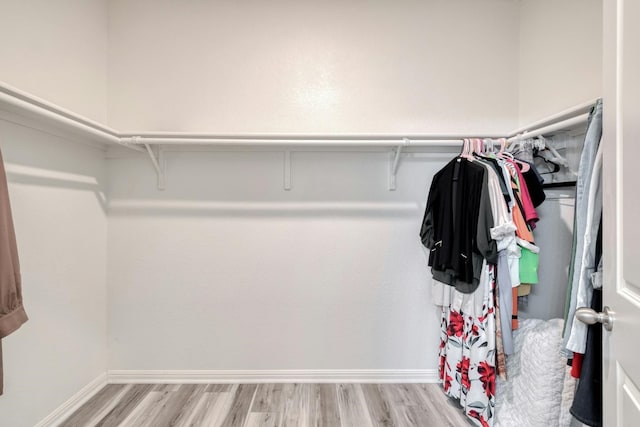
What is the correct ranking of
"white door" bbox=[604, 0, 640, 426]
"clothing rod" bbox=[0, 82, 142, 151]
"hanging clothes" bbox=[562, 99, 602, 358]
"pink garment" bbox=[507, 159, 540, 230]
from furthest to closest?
"pink garment" bbox=[507, 159, 540, 230], "clothing rod" bbox=[0, 82, 142, 151], "hanging clothes" bbox=[562, 99, 602, 358], "white door" bbox=[604, 0, 640, 426]

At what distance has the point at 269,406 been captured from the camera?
174cm

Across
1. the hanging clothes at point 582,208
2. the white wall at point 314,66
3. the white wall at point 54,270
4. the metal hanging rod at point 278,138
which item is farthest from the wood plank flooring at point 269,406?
the white wall at point 314,66

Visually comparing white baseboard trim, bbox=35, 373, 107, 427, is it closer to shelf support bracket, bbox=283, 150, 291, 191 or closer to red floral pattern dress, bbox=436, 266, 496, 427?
shelf support bracket, bbox=283, 150, 291, 191

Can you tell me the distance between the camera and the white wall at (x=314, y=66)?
1.96 meters

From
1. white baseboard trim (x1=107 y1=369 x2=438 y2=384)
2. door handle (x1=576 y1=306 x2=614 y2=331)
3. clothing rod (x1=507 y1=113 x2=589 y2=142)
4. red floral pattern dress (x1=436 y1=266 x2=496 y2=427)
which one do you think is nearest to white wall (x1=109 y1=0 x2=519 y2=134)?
clothing rod (x1=507 y1=113 x2=589 y2=142)

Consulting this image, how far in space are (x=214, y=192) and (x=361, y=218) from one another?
102 cm

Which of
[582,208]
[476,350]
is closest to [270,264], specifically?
[476,350]

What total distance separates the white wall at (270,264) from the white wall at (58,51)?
0.47 metres

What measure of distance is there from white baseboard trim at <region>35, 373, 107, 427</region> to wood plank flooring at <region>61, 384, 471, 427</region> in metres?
0.03

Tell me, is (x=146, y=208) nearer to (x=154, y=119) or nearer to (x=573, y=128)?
(x=154, y=119)

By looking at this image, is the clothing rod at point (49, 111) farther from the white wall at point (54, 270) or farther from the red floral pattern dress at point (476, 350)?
the red floral pattern dress at point (476, 350)

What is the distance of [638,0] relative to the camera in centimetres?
63

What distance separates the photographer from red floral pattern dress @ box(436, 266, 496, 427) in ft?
5.01

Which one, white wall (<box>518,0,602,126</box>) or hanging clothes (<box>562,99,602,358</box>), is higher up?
white wall (<box>518,0,602,126</box>)
